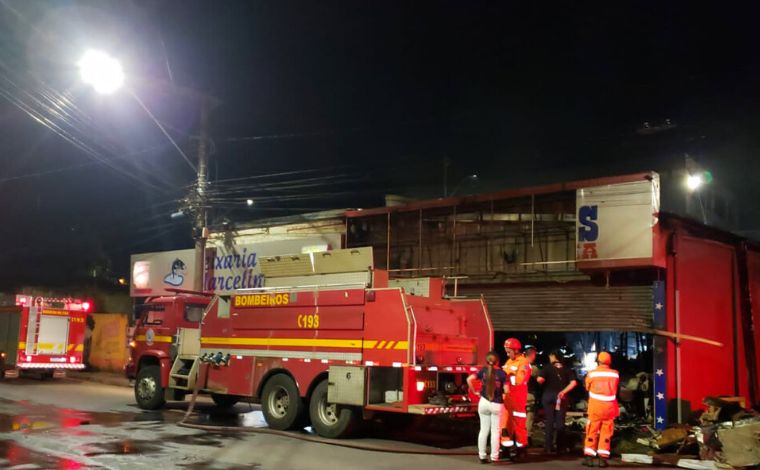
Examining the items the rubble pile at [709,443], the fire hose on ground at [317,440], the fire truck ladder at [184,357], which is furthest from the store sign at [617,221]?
the fire truck ladder at [184,357]

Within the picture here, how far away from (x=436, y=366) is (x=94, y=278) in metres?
33.2

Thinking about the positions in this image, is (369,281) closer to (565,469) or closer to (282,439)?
(282,439)

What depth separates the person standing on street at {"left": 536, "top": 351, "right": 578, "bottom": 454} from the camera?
1012cm

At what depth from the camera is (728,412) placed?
1083cm

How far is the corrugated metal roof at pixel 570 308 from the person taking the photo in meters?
12.5

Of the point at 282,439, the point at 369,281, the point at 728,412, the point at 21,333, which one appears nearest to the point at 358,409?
the point at 282,439

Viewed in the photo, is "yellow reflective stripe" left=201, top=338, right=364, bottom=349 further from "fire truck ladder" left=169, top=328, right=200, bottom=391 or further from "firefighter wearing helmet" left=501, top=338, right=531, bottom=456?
"firefighter wearing helmet" left=501, top=338, right=531, bottom=456

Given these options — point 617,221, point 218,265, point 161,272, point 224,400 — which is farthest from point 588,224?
point 161,272

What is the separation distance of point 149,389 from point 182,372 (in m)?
1.05

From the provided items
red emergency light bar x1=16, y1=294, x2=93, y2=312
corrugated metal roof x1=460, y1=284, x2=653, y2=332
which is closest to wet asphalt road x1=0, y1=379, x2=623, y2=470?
corrugated metal roof x1=460, y1=284, x2=653, y2=332

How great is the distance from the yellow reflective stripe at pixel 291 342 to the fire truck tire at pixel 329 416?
65cm

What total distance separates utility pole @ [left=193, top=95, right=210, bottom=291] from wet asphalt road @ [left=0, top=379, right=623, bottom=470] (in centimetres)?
484

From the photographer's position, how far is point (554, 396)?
33.3 ft

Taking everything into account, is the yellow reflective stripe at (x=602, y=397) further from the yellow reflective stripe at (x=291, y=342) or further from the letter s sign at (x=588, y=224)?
the letter s sign at (x=588, y=224)
